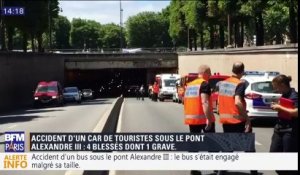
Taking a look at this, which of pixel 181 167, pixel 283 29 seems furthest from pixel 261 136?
pixel 283 29

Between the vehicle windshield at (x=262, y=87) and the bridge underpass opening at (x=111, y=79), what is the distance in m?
69.1

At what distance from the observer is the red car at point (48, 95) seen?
4856 cm

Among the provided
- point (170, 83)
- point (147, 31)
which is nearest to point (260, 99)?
point (170, 83)

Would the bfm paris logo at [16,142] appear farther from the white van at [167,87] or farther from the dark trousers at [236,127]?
the white van at [167,87]

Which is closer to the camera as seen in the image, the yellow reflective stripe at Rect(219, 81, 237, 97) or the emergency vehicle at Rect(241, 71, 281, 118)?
the yellow reflective stripe at Rect(219, 81, 237, 97)

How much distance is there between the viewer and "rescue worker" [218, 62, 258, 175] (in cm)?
912

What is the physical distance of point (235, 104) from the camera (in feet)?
30.0

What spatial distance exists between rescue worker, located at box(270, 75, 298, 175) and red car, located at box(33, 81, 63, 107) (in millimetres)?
41587

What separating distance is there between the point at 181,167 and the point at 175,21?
301 feet

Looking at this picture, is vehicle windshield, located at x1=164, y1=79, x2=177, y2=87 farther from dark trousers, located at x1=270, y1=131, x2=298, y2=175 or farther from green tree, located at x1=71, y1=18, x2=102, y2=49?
green tree, located at x1=71, y1=18, x2=102, y2=49

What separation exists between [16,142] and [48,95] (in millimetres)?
42248

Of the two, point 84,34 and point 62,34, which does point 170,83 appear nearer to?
point 62,34

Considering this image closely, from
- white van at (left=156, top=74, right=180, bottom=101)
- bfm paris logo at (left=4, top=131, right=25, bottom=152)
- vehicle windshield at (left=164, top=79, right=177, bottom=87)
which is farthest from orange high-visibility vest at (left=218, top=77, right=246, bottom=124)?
vehicle windshield at (left=164, top=79, right=177, bottom=87)

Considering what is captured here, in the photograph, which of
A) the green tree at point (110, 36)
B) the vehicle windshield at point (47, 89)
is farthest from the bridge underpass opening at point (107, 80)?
the green tree at point (110, 36)
